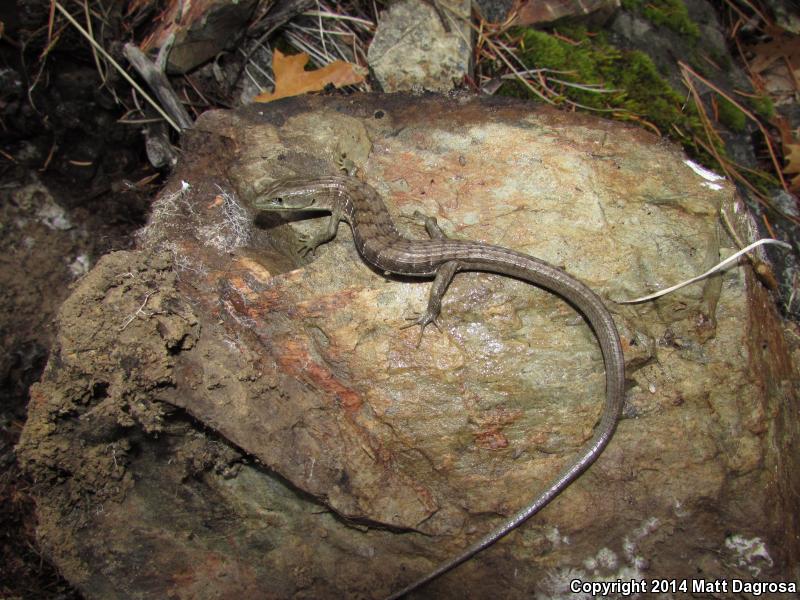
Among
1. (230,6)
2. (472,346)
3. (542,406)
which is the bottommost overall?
(542,406)

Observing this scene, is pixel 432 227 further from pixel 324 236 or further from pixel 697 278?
pixel 697 278

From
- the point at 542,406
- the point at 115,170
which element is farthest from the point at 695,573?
the point at 115,170

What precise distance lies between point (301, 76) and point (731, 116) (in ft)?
16.3

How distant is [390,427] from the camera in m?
4.25

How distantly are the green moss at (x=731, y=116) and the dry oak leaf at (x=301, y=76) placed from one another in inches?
164

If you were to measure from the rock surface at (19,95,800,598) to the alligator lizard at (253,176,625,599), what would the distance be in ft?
0.35

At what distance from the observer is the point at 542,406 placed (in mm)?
4320

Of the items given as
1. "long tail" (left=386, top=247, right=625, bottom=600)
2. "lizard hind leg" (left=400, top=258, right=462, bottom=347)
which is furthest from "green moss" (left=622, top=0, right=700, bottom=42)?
"lizard hind leg" (left=400, top=258, right=462, bottom=347)

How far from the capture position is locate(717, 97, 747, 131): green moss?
651 cm

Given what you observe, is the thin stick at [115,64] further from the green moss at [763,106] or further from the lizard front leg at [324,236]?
the green moss at [763,106]

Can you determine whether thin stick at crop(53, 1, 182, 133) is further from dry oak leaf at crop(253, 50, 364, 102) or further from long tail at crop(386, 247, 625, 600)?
long tail at crop(386, 247, 625, 600)

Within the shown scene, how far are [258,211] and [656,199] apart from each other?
3632mm

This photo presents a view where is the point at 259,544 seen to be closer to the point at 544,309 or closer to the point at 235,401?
the point at 235,401

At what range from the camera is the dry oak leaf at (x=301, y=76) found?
6297 mm
